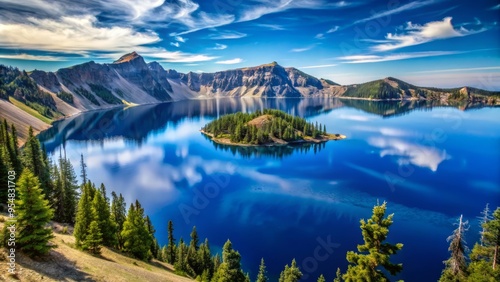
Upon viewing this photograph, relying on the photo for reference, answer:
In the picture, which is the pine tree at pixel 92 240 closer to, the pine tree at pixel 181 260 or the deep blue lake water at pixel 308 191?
the pine tree at pixel 181 260

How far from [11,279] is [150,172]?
332 ft

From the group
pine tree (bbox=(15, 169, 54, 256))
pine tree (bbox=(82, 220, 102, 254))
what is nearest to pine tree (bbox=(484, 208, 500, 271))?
pine tree (bbox=(15, 169, 54, 256))

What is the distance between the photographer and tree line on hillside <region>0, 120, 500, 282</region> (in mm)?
27344

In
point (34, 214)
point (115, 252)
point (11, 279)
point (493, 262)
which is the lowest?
point (115, 252)

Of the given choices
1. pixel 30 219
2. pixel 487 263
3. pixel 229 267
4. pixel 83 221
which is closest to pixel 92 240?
pixel 83 221

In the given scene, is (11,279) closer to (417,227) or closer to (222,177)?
(417,227)

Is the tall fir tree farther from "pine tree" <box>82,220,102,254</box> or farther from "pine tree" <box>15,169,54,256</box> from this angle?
"pine tree" <box>82,220,102,254</box>

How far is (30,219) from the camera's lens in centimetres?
3072

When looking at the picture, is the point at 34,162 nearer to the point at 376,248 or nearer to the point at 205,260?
the point at 205,260

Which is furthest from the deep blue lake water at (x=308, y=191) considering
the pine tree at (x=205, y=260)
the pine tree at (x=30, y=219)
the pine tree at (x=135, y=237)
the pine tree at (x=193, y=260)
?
the pine tree at (x=30, y=219)

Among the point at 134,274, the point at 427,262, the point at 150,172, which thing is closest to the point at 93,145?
the point at 150,172

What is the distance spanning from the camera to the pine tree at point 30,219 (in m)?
30.4

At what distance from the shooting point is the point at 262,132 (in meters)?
194

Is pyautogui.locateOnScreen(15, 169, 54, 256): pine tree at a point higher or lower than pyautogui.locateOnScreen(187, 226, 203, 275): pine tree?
higher
